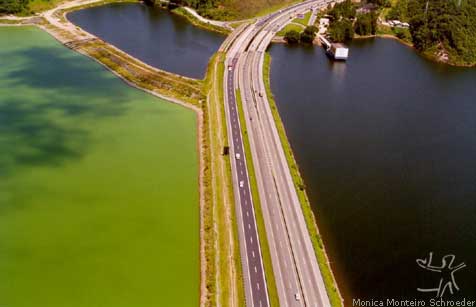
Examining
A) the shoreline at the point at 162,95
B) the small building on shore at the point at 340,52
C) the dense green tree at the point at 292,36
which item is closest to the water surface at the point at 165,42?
the shoreline at the point at 162,95

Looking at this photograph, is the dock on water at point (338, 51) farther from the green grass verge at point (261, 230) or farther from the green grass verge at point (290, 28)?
the green grass verge at point (261, 230)

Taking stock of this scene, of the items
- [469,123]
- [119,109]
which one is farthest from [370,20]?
[119,109]

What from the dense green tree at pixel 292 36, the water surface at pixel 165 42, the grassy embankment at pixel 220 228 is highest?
the dense green tree at pixel 292 36

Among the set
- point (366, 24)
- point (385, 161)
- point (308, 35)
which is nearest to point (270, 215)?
point (385, 161)

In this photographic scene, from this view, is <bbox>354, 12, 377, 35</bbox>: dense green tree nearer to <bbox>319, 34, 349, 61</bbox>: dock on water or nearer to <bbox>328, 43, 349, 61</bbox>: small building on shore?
<bbox>319, 34, 349, 61</bbox>: dock on water

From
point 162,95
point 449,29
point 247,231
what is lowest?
point 247,231

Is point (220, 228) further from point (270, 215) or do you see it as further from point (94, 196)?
point (94, 196)

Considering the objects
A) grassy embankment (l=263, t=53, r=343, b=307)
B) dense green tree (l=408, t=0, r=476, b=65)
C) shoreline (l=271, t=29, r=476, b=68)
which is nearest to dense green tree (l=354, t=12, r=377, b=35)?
shoreline (l=271, t=29, r=476, b=68)
